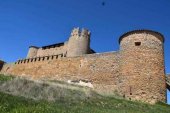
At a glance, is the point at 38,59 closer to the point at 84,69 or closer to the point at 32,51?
the point at 84,69

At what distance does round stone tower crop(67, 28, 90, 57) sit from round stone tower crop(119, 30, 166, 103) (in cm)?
1072

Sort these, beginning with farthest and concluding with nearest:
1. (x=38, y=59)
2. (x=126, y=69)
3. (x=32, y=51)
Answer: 1. (x=32, y=51)
2. (x=38, y=59)
3. (x=126, y=69)

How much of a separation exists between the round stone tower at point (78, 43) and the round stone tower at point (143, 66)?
10.7 meters

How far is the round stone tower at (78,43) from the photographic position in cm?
3509

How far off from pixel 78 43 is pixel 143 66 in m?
14.1

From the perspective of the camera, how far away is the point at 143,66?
22922 millimetres

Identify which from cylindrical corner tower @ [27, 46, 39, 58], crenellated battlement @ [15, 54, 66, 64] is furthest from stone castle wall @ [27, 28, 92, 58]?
cylindrical corner tower @ [27, 46, 39, 58]

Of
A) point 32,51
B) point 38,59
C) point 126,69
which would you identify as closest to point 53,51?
point 32,51

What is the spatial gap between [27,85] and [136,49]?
37.2 feet

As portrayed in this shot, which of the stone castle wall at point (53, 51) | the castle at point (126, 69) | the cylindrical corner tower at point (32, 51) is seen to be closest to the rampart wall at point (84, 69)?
the castle at point (126, 69)

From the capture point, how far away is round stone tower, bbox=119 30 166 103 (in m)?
22.2

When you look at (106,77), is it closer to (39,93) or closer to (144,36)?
(144,36)

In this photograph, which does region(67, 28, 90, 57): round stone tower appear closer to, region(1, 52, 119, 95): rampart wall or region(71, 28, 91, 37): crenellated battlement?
region(71, 28, 91, 37): crenellated battlement

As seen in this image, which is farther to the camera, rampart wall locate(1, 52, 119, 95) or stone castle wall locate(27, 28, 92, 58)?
stone castle wall locate(27, 28, 92, 58)
